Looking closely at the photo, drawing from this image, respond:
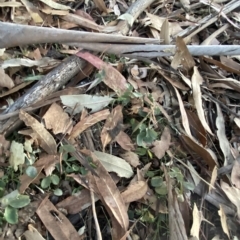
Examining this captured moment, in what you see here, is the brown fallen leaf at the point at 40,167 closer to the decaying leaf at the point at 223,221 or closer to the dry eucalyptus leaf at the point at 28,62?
the dry eucalyptus leaf at the point at 28,62

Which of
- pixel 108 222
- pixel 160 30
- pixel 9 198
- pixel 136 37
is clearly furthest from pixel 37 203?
pixel 160 30

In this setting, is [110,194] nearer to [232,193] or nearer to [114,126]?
[114,126]

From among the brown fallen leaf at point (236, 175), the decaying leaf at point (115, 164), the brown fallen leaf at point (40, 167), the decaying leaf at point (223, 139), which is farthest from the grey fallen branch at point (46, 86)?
the brown fallen leaf at point (236, 175)

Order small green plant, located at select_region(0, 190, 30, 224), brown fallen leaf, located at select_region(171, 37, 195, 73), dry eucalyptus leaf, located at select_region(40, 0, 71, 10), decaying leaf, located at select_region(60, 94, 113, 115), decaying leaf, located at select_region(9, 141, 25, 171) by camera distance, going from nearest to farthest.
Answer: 1. small green plant, located at select_region(0, 190, 30, 224)
2. decaying leaf, located at select_region(9, 141, 25, 171)
3. decaying leaf, located at select_region(60, 94, 113, 115)
4. brown fallen leaf, located at select_region(171, 37, 195, 73)
5. dry eucalyptus leaf, located at select_region(40, 0, 71, 10)

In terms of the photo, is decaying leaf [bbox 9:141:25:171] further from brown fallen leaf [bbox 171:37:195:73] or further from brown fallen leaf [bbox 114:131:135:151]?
brown fallen leaf [bbox 171:37:195:73]

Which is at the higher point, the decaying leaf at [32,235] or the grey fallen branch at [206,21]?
the grey fallen branch at [206,21]

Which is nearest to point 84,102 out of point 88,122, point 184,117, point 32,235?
point 88,122

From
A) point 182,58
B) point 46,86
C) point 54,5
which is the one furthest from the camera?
point 54,5

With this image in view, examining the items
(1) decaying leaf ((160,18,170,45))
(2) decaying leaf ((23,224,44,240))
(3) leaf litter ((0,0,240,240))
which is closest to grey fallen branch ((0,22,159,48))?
(3) leaf litter ((0,0,240,240))
